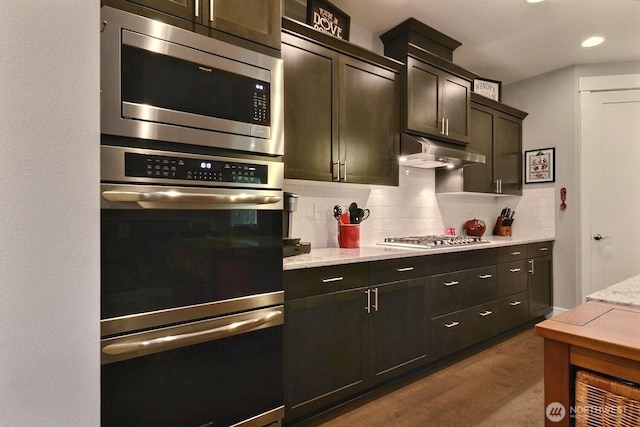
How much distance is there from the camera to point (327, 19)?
246cm

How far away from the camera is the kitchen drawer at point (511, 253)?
3.20 meters

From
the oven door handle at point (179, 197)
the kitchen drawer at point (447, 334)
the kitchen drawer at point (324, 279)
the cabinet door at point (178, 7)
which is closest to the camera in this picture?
the oven door handle at point (179, 197)

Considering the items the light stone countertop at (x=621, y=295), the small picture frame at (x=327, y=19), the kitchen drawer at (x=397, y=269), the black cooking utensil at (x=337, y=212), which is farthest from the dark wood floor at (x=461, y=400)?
the small picture frame at (x=327, y=19)

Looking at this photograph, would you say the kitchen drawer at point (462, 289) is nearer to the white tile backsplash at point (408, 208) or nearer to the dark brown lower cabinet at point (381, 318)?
the dark brown lower cabinet at point (381, 318)

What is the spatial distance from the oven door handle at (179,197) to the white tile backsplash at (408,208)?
98 centimetres

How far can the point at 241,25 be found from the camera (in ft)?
5.20

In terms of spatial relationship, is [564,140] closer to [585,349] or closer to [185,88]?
[585,349]

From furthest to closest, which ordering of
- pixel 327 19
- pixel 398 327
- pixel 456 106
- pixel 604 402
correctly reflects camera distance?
1. pixel 456 106
2. pixel 327 19
3. pixel 398 327
4. pixel 604 402

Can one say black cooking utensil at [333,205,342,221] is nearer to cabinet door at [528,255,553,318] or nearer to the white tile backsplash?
the white tile backsplash

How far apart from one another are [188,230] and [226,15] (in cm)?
98

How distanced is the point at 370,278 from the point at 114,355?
4.67 ft
